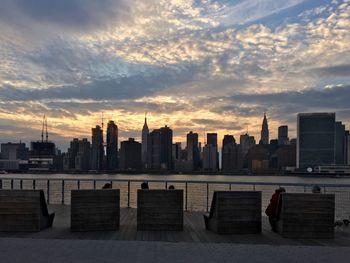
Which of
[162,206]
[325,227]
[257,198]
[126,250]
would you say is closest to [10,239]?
[126,250]

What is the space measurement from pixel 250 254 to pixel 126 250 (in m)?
2.25

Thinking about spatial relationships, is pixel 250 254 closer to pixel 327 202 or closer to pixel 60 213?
pixel 327 202

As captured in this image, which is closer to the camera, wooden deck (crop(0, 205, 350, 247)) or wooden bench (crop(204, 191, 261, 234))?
wooden deck (crop(0, 205, 350, 247))

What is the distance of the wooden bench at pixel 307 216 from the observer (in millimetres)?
9336

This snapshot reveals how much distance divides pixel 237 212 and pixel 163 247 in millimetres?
2414

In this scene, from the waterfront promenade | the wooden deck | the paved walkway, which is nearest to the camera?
the paved walkway

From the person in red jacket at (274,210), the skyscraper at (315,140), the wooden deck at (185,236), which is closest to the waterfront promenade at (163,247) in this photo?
the wooden deck at (185,236)

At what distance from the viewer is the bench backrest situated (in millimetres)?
9570

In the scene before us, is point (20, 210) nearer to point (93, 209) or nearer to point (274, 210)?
point (93, 209)

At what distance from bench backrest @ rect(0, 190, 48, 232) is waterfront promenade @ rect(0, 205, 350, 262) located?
0.28 meters

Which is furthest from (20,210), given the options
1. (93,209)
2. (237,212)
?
(237,212)

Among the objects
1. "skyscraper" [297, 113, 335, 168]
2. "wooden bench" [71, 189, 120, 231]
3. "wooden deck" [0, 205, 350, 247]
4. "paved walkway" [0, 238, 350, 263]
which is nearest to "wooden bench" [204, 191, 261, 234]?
"wooden deck" [0, 205, 350, 247]

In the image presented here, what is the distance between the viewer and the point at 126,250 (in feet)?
24.9

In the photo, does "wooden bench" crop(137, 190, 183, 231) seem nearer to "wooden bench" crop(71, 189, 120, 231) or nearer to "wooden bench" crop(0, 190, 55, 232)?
"wooden bench" crop(71, 189, 120, 231)
